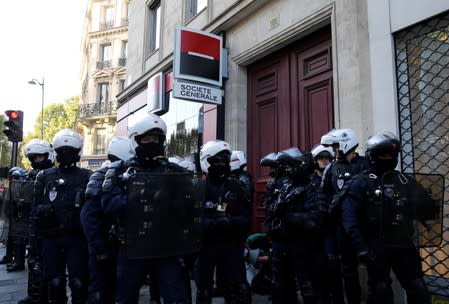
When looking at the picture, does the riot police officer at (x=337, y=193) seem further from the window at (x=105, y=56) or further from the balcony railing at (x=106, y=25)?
the balcony railing at (x=106, y=25)

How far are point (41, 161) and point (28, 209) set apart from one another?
690 mm

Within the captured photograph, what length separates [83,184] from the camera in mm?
4074

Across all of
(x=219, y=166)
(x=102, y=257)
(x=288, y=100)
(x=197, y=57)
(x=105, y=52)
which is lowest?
(x=102, y=257)

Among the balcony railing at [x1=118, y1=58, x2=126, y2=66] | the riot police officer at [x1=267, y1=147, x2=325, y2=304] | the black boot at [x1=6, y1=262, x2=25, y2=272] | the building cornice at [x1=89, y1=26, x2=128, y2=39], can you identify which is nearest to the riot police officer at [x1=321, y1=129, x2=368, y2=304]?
the riot police officer at [x1=267, y1=147, x2=325, y2=304]

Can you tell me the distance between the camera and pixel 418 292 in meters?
3.00

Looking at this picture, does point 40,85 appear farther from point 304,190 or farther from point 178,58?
point 304,190

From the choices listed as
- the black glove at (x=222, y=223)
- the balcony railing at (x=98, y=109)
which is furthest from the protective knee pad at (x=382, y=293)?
the balcony railing at (x=98, y=109)

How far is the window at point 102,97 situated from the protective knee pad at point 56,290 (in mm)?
31562

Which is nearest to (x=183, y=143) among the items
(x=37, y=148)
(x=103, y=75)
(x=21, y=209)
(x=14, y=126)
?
(x=14, y=126)

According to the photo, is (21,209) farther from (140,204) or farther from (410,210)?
(410,210)

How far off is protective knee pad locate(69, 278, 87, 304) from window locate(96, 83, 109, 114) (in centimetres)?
3169

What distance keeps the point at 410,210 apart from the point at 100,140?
33798mm

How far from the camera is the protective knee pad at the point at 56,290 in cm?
380

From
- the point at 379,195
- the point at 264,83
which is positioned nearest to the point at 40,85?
the point at 264,83
